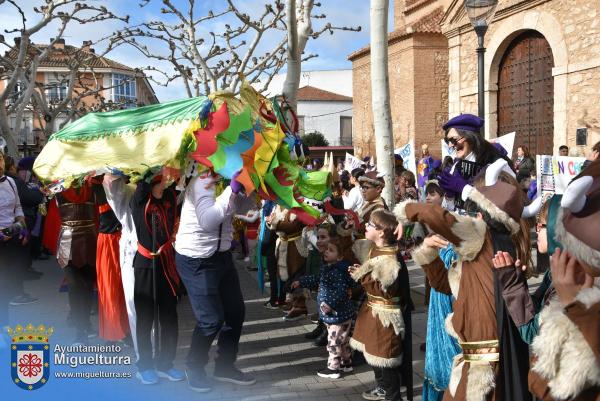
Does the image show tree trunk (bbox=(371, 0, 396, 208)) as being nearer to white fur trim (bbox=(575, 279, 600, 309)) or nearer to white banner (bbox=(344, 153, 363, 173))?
white fur trim (bbox=(575, 279, 600, 309))

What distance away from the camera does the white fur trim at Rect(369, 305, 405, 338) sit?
4105 millimetres

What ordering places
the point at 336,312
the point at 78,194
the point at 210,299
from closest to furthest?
the point at 210,299, the point at 336,312, the point at 78,194

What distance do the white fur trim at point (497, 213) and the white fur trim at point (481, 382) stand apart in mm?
726

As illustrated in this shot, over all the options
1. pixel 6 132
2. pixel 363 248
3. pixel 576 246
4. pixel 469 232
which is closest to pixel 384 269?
pixel 363 248

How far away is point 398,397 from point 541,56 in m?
13.3

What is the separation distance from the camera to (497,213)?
9.05 ft

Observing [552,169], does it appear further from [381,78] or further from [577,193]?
[577,193]

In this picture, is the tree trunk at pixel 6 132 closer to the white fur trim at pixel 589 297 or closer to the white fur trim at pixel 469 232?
the white fur trim at pixel 469 232

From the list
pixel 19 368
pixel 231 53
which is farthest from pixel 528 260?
pixel 231 53

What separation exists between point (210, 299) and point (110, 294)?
1.64m

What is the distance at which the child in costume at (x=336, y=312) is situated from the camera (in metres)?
4.85

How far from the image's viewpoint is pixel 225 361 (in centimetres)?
469

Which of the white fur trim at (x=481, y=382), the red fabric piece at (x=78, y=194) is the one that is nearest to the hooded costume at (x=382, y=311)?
the white fur trim at (x=481, y=382)

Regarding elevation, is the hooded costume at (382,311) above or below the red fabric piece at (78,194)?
below
